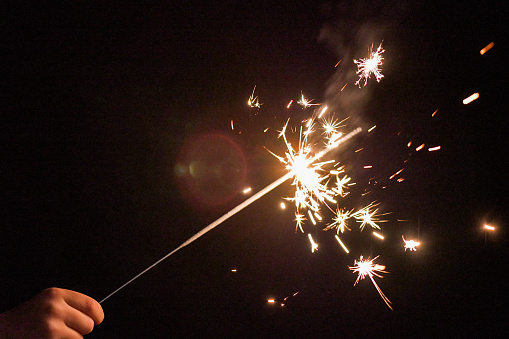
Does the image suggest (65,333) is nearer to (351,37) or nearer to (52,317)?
(52,317)

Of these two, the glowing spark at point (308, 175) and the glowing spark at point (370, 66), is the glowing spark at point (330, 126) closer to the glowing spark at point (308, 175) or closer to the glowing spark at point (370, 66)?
the glowing spark at point (308, 175)

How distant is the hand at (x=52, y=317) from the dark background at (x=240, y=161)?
0.38 meters

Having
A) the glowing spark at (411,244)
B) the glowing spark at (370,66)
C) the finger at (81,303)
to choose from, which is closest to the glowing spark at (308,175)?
the glowing spark at (370,66)

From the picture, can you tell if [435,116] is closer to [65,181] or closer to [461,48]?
[461,48]

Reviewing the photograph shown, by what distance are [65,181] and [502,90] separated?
8.18 ft

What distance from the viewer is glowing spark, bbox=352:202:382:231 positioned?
135 centimetres

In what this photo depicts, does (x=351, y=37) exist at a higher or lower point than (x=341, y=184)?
higher

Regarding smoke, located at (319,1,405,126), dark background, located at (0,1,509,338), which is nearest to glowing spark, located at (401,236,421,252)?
dark background, located at (0,1,509,338)

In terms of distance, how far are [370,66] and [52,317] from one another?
182 cm

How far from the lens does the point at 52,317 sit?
2.57ft

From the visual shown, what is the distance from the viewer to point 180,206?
128 centimetres

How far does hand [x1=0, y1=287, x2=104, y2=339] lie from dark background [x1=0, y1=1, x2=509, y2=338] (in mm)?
378

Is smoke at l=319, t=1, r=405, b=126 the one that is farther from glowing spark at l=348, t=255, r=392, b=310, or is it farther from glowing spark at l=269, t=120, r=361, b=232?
glowing spark at l=348, t=255, r=392, b=310

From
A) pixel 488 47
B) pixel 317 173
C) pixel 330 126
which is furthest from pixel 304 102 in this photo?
pixel 488 47
